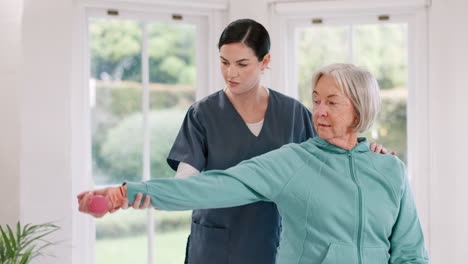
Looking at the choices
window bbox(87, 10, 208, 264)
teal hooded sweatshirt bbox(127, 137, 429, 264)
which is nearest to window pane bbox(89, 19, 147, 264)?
window bbox(87, 10, 208, 264)

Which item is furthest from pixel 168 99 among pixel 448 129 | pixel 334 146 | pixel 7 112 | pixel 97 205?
pixel 97 205

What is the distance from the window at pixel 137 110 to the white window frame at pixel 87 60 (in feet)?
0.05

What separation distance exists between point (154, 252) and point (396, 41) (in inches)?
65.8

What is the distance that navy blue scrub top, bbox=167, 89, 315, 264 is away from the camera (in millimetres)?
2111

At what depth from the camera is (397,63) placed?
10.8ft

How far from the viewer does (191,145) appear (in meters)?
2.08

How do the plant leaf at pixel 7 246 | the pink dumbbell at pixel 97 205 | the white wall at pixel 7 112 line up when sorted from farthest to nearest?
the white wall at pixel 7 112 → the plant leaf at pixel 7 246 → the pink dumbbell at pixel 97 205

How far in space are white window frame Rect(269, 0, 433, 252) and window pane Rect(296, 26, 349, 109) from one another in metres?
0.07

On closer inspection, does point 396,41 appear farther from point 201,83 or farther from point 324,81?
point 324,81

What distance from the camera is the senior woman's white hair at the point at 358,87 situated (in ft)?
5.47

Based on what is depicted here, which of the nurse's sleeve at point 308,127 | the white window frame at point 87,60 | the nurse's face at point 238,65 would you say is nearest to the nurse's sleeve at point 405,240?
the nurse's sleeve at point 308,127

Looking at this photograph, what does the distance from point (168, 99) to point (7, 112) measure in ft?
2.73

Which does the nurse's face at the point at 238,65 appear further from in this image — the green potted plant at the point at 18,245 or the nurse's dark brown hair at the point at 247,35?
the green potted plant at the point at 18,245

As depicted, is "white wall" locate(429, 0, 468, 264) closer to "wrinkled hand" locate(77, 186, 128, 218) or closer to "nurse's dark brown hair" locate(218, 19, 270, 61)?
"nurse's dark brown hair" locate(218, 19, 270, 61)
